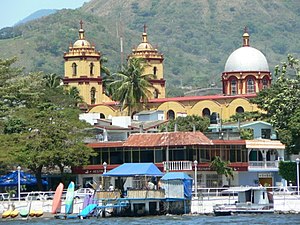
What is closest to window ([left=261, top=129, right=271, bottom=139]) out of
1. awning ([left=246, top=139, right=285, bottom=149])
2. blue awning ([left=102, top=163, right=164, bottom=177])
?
awning ([left=246, top=139, right=285, bottom=149])

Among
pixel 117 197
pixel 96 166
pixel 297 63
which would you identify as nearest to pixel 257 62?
pixel 297 63

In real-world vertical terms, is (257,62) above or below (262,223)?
above

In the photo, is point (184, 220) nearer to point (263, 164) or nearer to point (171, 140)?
point (171, 140)

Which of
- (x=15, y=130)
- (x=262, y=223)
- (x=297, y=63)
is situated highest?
(x=297, y=63)

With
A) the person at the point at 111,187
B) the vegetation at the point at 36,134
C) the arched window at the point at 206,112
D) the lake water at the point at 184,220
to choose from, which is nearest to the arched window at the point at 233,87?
the arched window at the point at 206,112

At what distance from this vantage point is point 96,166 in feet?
350

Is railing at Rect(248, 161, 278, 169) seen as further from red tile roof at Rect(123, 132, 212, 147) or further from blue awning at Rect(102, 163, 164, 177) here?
blue awning at Rect(102, 163, 164, 177)

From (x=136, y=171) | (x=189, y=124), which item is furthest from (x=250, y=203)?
(x=189, y=124)

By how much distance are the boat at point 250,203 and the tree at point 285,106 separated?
62.3ft

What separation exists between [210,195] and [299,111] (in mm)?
18308

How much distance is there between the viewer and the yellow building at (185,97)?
15038cm

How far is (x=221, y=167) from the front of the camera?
104 meters

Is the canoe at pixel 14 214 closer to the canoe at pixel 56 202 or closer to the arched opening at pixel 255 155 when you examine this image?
the canoe at pixel 56 202

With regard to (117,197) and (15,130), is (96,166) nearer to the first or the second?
(15,130)
